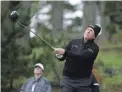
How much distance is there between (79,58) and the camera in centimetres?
735

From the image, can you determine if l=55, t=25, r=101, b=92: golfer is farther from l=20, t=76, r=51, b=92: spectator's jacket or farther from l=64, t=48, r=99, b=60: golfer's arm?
l=20, t=76, r=51, b=92: spectator's jacket

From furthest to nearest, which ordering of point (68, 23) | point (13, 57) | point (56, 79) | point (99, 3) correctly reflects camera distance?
point (68, 23)
point (99, 3)
point (56, 79)
point (13, 57)

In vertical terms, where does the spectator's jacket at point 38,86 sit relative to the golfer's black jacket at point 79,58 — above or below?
below

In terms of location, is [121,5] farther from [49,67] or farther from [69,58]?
[69,58]

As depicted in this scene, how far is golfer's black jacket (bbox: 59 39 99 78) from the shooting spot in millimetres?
7352

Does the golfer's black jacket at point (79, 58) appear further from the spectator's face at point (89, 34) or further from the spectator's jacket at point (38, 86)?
the spectator's jacket at point (38, 86)

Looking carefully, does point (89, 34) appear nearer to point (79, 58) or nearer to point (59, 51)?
point (79, 58)

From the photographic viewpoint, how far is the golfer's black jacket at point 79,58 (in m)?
7.35

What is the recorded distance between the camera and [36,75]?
31.8ft

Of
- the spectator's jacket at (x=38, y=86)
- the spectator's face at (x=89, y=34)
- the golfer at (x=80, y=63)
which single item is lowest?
the spectator's jacket at (x=38, y=86)

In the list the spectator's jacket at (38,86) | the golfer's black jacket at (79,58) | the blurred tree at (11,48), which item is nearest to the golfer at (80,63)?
the golfer's black jacket at (79,58)

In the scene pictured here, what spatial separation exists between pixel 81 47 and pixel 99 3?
15.6m

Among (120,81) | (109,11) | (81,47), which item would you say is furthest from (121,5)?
(81,47)

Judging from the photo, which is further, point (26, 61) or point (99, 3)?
point (99, 3)
